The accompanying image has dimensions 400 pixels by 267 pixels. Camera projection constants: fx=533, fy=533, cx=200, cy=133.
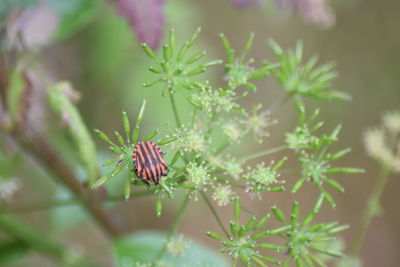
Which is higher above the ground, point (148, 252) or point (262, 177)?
point (148, 252)

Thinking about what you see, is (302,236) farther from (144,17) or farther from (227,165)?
(144,17)

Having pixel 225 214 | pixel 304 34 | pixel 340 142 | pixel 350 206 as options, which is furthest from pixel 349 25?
pixel 225 214

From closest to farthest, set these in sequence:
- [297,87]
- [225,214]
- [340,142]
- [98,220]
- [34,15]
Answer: [297,87] → [34,15] → [98,220] → [225,214] → [340,142]

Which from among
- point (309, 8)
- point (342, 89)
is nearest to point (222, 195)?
point (309, 8)

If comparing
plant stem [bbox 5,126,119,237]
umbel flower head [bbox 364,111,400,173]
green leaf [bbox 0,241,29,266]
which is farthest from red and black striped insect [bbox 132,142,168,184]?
green leaf [bbox 0,241,29,266]

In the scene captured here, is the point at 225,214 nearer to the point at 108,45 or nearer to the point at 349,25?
the point at 108,45

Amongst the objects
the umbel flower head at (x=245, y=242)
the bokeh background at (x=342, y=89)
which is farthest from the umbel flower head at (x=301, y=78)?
the bokeh background at (x=342, y=89)
